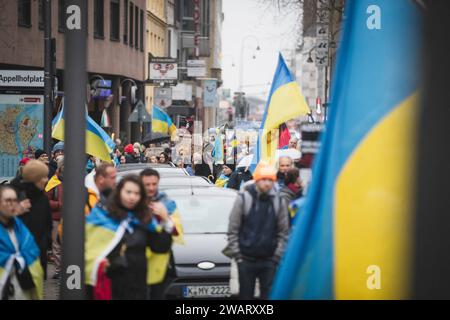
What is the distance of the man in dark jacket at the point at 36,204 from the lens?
34.0 ft

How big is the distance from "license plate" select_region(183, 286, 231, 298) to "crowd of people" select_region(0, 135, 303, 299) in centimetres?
116

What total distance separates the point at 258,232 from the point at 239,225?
17 centimetres

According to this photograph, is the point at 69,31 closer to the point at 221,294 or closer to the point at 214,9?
the point at 221,294

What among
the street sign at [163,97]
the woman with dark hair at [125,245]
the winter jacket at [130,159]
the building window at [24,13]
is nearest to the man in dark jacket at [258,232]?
the woman with dark hair at [125,245]

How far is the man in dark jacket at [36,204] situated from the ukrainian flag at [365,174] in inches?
152

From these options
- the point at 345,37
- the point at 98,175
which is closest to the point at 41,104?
the point at 98,175

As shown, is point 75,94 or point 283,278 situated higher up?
point 75,94

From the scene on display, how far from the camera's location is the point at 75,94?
28.3ft

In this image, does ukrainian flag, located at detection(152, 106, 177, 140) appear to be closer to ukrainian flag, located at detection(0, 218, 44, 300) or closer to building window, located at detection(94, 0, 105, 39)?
building window, located at detection(94, 0, 105, 39)

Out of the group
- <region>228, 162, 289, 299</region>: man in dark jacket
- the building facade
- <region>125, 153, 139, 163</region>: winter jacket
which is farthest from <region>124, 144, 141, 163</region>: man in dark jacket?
<region>228, 162, 289, 299</region>: man in dark jacket

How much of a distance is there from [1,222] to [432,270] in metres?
4.20

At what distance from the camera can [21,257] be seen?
901cm

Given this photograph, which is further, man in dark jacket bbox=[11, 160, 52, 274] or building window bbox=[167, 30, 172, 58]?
building window bbox=[167, 30, 172, 58]

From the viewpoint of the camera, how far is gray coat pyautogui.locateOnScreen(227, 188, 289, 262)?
947 cm
